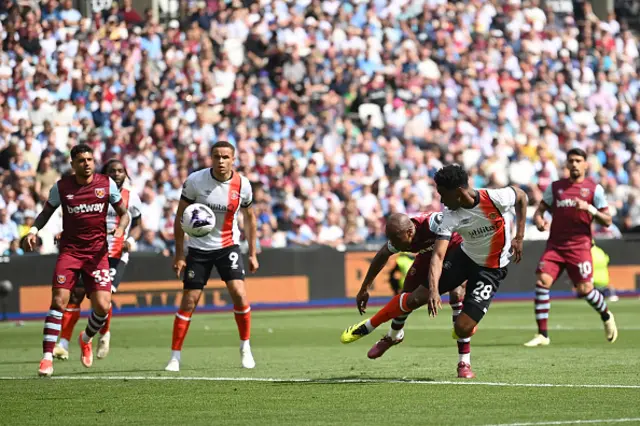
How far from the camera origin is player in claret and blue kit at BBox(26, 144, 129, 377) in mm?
13812

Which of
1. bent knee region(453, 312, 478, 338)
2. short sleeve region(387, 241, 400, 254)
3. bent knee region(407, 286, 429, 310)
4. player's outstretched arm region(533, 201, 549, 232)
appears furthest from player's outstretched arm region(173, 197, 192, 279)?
player's outstretched arm region(533, 201, 549, 232)

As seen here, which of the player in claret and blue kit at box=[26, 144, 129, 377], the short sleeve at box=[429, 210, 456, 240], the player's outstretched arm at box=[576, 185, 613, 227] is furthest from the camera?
the player's outstretched arm at box=[576, 185, 613, 227]

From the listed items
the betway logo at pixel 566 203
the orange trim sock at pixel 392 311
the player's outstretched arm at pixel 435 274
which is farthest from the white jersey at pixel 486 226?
the betway logo at pixel 566 203

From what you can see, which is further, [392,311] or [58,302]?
[58,302]

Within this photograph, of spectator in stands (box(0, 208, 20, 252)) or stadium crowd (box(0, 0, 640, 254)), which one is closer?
spectator in stands (box(0, 208, 20, 252))

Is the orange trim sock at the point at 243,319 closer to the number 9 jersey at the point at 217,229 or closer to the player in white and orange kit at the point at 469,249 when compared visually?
the number 9 jersey at the point at 217,229

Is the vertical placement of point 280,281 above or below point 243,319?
below

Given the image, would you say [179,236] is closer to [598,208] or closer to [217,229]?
[217,229]

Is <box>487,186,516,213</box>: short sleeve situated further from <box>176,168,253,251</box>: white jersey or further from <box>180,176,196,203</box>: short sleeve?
<box>180,176,196,203</box>: short sleeve

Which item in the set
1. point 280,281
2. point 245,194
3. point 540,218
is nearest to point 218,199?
point 245,194

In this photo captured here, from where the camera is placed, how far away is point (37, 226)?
1362 centimetres

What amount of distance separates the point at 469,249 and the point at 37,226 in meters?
4.34

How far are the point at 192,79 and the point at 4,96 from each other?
4032 mm

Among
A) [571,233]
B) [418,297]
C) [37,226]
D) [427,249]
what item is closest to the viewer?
[418,297]
